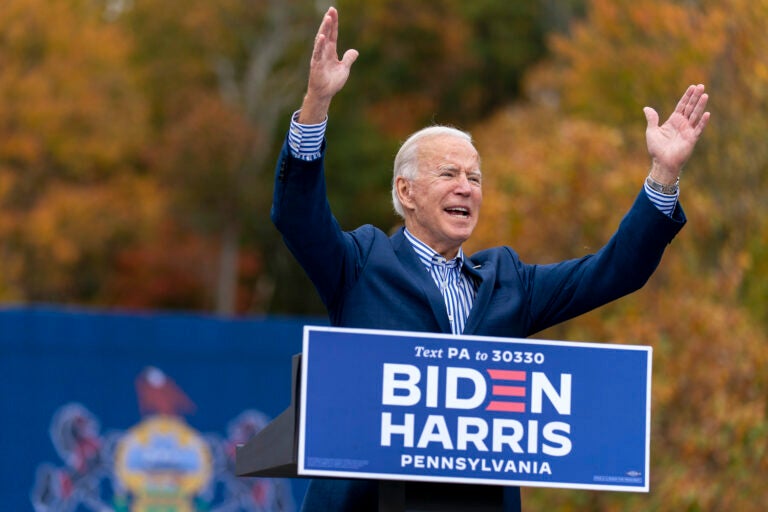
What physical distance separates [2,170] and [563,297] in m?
26.6

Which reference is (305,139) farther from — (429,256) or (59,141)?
(59,141)

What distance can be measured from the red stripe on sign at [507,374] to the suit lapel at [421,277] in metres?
0.39

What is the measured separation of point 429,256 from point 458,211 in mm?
127

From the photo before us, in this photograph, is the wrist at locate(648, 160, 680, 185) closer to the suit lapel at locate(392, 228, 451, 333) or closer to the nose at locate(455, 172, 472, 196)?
the nose at locate(455, 172, 472, 196)

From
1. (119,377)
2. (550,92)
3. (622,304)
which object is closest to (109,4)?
(550,92)

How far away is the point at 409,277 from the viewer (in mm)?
3326

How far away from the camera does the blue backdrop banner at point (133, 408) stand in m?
11.5

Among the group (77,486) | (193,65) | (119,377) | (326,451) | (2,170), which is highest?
(193,65)

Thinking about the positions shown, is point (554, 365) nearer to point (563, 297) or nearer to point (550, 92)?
point (563, 297)

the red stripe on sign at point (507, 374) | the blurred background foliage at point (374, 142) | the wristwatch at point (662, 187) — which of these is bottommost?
the red stripe on sign at point (507, 374)

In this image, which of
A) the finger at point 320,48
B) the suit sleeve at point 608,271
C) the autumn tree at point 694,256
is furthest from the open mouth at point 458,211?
the autumn tree at point 694,256

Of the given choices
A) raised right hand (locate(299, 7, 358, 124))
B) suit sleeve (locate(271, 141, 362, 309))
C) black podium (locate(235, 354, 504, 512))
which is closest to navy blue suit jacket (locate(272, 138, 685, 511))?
suit sleeve (locate(271, 141, 362, 309))

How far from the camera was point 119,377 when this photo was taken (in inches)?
463

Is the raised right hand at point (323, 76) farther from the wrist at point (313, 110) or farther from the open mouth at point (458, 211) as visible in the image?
the open mouth at point (458, 211)
